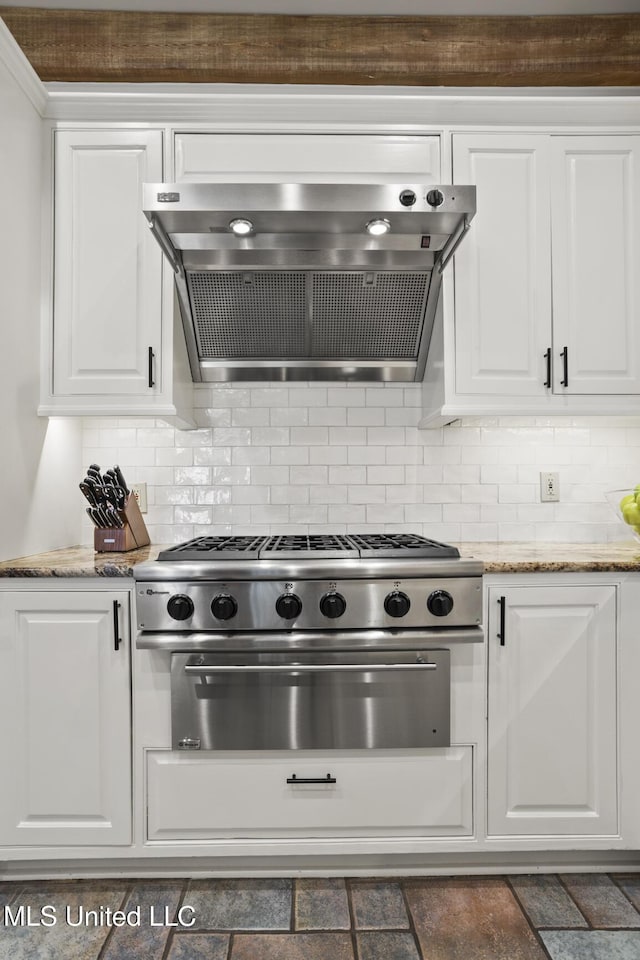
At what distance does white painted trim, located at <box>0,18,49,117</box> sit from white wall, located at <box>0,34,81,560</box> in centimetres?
1

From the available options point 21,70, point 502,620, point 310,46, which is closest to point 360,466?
point 502,620

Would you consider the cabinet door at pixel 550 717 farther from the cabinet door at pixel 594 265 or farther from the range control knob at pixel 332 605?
the cabinet door at pixel 594 265

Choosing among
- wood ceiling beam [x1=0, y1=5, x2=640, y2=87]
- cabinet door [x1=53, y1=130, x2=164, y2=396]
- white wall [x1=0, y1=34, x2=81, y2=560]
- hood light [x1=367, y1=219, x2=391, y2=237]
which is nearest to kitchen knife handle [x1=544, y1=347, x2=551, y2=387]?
hood light [x1=367, y1=219, x2=391, y2=237]

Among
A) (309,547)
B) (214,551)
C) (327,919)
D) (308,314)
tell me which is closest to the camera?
(327,919)

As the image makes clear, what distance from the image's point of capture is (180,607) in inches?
66.3

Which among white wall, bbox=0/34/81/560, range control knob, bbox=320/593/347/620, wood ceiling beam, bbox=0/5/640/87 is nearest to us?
range control knob, bbox=320/593/347/620

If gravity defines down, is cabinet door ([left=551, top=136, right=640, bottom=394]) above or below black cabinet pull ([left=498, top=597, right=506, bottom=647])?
above

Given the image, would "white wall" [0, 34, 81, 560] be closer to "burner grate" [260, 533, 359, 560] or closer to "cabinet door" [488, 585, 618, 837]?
"burner grate" [260, 533, 359, 560]

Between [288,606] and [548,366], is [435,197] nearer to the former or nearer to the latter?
[548,366]

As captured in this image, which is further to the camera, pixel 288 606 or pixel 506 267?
pixel 506 267

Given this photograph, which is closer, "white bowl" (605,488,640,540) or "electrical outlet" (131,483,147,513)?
"white bowl" (605,488,640,540)

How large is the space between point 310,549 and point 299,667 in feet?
1.23

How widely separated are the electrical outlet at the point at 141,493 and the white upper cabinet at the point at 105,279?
17.2 inches

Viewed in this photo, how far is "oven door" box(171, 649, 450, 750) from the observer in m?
1.71
